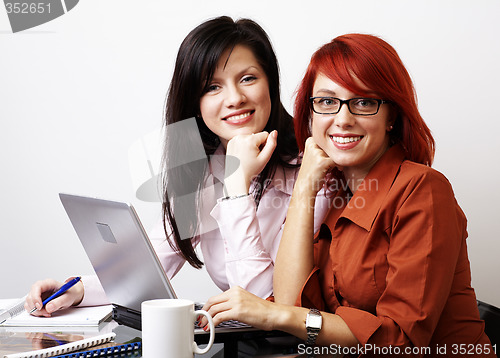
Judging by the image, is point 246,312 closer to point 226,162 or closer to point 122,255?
point 122,255

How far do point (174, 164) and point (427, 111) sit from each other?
1005mm

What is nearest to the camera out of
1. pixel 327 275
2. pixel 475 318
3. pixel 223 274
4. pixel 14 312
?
pixel 475 318

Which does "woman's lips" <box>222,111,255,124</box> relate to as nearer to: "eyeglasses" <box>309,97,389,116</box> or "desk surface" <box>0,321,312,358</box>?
"eyeglasses" <box>309,97,389,116</box>

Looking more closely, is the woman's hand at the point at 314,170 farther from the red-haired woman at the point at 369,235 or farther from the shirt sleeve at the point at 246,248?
the shirt sleeve at the point at 246,248

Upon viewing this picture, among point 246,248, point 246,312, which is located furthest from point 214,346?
point 246,248

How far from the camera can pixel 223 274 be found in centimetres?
179

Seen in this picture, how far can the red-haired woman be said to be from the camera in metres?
1.14

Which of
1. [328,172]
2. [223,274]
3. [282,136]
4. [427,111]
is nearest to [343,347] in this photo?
[328,172]

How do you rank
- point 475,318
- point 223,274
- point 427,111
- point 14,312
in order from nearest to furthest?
1. point 475,318
2. point 14,312
3. point 223,274
4. point 427,111

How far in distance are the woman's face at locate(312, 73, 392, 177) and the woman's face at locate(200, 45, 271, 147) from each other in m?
0.35

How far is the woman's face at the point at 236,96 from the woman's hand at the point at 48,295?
615 millimetres

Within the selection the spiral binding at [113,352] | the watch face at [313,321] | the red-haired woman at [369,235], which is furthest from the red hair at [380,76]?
the spiral binding at [113,352]

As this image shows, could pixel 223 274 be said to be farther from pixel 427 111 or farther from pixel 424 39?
pixel 424 39

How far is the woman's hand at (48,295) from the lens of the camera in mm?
1465
